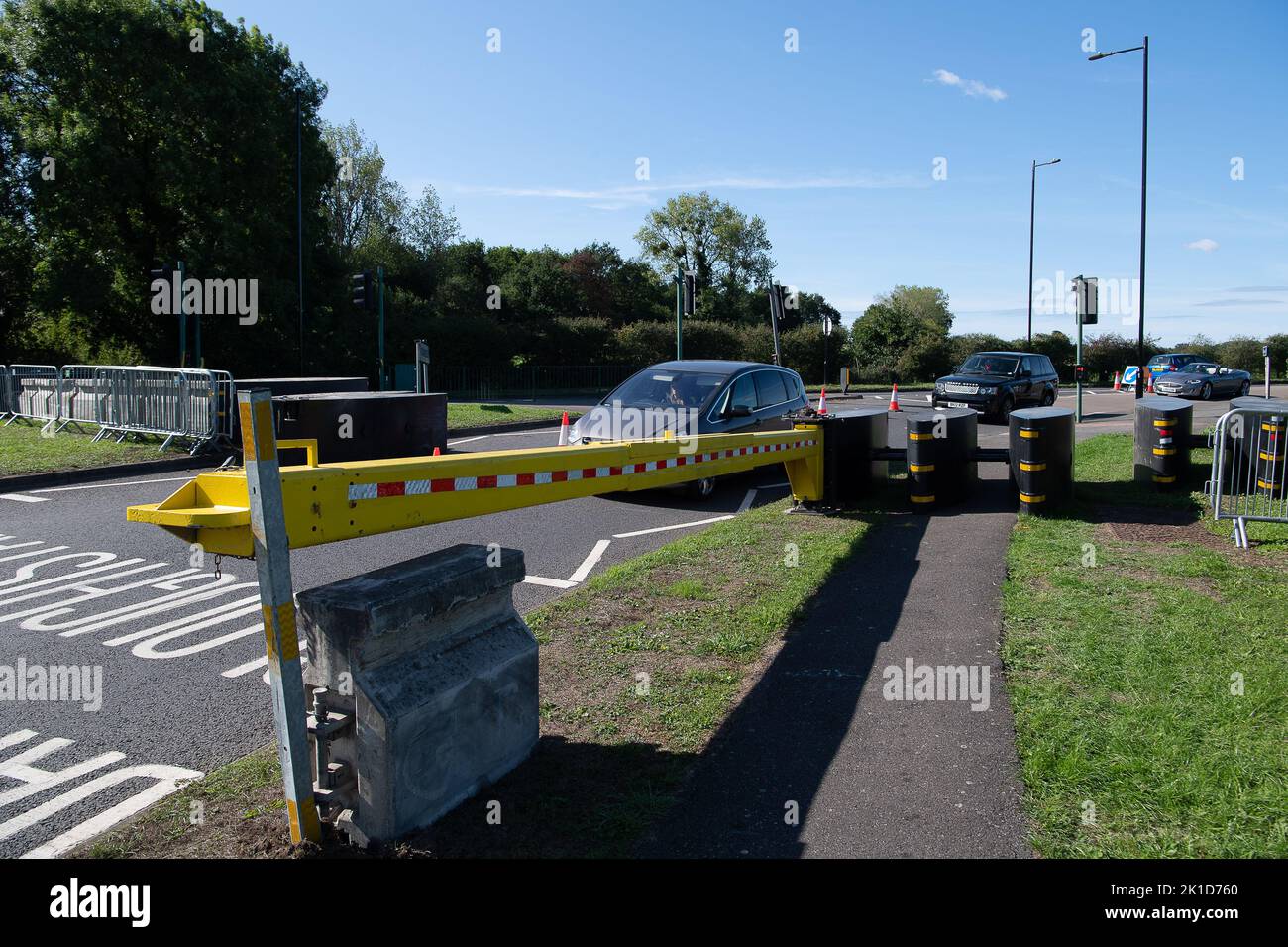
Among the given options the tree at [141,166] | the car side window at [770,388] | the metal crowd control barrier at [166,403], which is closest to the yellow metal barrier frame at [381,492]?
the car side window at [770,388]

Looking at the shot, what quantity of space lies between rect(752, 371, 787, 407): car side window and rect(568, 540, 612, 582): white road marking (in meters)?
3.92

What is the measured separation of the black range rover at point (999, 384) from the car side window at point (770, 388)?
11510 millimetres

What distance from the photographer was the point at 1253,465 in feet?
31.3

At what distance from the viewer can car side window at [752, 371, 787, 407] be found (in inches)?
479

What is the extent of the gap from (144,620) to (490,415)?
1687 cm

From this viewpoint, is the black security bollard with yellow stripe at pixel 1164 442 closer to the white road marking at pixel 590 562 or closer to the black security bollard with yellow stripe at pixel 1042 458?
the black security bollard with yellow stripe at pixel 1042 458

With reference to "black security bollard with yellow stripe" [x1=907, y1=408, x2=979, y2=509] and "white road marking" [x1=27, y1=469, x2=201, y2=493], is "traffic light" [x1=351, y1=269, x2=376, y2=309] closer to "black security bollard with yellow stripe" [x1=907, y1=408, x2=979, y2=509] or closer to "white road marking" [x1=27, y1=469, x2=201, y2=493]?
"white road marking" [x1=27, y1=469, x2=201, y2=493]

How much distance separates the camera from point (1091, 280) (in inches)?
755

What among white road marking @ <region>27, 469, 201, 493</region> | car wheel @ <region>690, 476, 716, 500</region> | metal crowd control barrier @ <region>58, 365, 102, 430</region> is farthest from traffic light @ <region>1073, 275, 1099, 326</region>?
metal crowd control barrier @ <region>58, 365, 102, 430</region>

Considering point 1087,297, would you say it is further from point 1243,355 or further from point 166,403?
point 1243,355

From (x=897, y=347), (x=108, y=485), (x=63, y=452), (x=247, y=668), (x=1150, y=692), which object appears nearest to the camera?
(x=1150, y=692)

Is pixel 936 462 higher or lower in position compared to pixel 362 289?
lower

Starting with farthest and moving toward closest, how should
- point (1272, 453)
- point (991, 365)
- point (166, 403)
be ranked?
point (991, 365), point (166, 403), point (1272, 453)

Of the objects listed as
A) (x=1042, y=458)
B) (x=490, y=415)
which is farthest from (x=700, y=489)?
(x=490, y=415)
